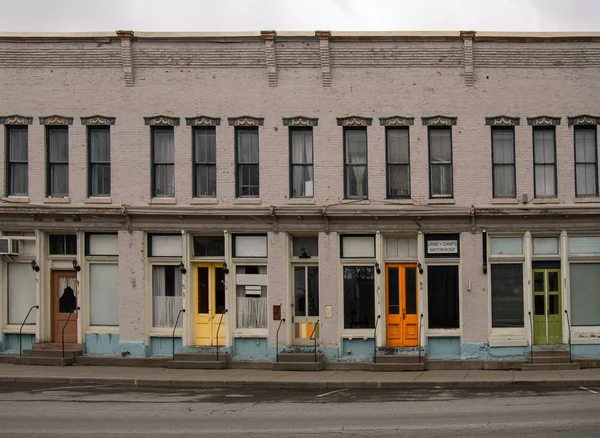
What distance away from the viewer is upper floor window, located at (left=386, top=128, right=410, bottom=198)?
24625mm

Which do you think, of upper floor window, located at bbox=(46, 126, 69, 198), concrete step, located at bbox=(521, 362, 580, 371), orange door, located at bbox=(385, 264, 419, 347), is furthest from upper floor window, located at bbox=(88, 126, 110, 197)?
concrete step, located at bbox=(521, 362, 580, 371)

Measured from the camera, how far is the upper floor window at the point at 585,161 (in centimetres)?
2430

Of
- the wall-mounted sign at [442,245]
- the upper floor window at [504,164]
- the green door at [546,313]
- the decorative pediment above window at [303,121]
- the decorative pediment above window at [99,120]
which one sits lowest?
the green door at [546,313]

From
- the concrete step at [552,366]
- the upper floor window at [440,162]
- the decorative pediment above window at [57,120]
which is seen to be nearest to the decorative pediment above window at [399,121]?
the upper floor window at [440,162]

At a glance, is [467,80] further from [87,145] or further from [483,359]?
[87,145]

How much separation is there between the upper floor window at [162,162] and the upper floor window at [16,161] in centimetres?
381

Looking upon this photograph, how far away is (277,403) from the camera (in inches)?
719

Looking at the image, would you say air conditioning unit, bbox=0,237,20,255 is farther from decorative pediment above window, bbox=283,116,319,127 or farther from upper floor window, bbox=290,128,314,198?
decorative pediment above window, bbox=283,116,319,127

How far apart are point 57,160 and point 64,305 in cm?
430

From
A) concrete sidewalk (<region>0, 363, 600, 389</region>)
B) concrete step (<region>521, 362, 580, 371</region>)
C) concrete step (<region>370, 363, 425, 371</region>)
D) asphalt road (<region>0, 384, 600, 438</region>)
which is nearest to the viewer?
asphalt road (<region>0, 384, 600, 438</region>)

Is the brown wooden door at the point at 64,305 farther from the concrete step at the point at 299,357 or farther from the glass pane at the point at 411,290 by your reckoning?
the glass pane at the point at 411,290

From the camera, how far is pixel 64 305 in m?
26.0

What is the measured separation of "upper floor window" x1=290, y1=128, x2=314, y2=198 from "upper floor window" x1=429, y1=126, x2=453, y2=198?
11.1ft

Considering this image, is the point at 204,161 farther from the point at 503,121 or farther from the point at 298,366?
the point at 503,121
